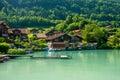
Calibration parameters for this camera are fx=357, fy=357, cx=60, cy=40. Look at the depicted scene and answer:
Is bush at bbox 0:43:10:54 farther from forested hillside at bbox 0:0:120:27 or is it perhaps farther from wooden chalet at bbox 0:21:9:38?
forested hillside at bbox 0:0:120:27

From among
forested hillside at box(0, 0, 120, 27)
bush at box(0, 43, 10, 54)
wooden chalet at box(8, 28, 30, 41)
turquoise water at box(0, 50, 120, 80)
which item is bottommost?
turquoise water at box(0, 50, 120, 80)

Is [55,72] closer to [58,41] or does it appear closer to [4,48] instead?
[4,48]

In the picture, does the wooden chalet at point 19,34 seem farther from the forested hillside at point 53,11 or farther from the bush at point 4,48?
the forested hillside at point 53,11

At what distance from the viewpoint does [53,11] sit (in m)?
98.6

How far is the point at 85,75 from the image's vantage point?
84.3ft

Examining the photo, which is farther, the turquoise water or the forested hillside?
the forested hillside

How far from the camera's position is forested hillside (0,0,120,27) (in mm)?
84312

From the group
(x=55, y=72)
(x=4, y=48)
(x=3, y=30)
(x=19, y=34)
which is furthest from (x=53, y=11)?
(x=55, y=72)

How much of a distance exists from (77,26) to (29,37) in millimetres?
19166

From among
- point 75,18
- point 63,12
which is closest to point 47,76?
point 75,18

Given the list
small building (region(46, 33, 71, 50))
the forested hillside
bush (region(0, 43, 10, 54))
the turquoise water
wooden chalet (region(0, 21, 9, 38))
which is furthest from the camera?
the forested hillside

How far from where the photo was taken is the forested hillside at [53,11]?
3319 inches

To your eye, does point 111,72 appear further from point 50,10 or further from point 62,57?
point 50,10

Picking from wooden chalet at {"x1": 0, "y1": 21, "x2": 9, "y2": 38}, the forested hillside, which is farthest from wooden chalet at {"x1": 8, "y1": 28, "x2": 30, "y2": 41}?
the forested hillside
